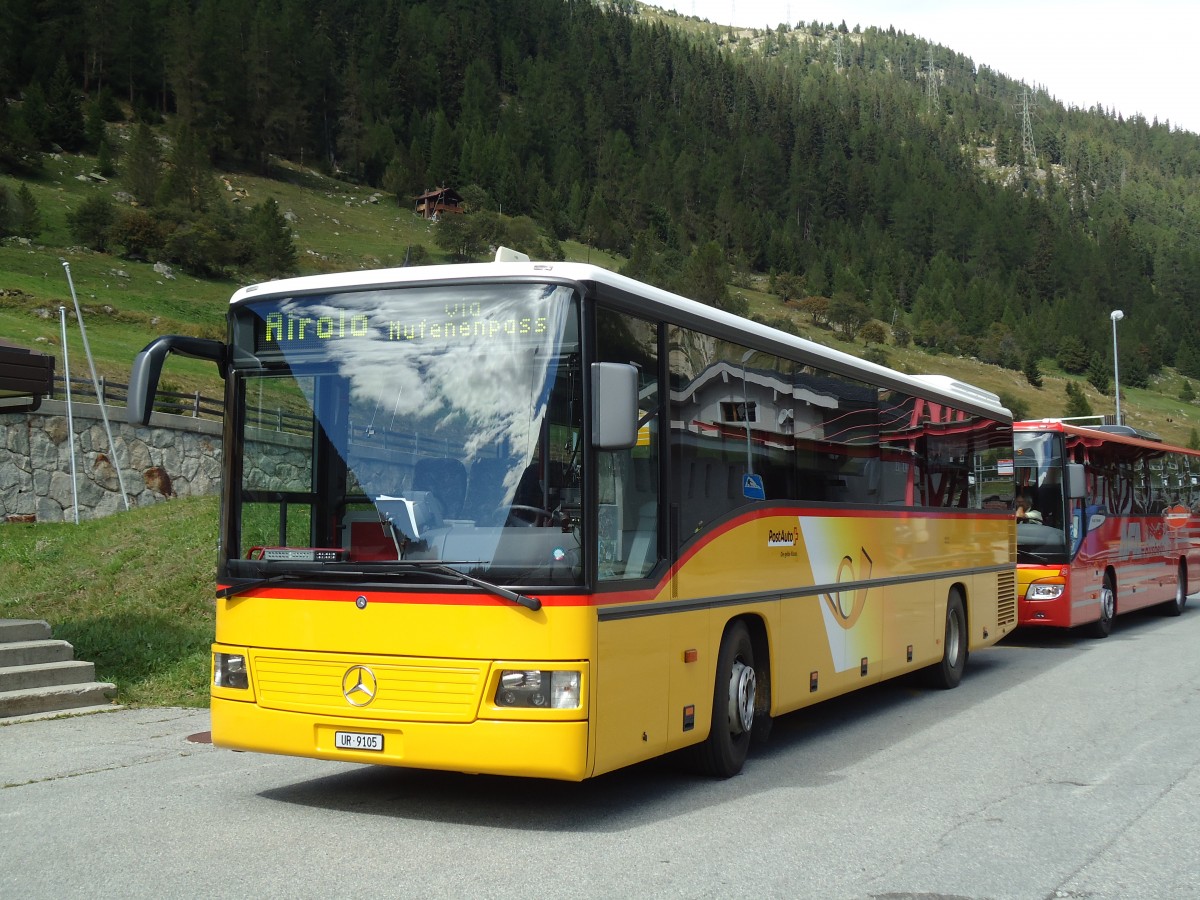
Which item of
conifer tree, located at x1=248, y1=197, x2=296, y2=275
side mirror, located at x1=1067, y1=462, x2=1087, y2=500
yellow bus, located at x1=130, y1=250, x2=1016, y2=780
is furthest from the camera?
conifer tree, located at x1=248, y1=197, x2=296, y2=275

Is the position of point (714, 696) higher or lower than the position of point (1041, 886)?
higher

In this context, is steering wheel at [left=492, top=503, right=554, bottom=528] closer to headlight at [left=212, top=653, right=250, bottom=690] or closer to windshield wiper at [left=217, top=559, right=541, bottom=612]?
windshield wiper at [left=217, top=559, right=541, bottom=612]

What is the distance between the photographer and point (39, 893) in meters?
5.39

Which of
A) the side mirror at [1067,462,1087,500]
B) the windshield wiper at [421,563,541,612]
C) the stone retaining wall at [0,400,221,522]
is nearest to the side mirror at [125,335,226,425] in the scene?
the windshield wiper at [421,563,541,612]

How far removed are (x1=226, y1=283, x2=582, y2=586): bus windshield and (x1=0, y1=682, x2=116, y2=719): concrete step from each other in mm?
4396

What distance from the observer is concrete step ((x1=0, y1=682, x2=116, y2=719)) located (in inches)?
406

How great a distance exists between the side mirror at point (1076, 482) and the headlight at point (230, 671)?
1268 centimetres

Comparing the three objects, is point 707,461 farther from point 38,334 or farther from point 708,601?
point 38,334

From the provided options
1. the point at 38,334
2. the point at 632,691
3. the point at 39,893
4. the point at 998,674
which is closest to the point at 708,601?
the point at 632,691

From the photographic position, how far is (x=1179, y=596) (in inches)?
915

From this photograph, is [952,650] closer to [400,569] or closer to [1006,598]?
[1006,598]

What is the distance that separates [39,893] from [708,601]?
3.99m

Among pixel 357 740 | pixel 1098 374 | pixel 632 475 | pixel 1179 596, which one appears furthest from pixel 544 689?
pixel 1098 374

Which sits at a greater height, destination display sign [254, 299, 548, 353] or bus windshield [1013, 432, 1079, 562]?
destination display sign [254, 299, 548, 353]
